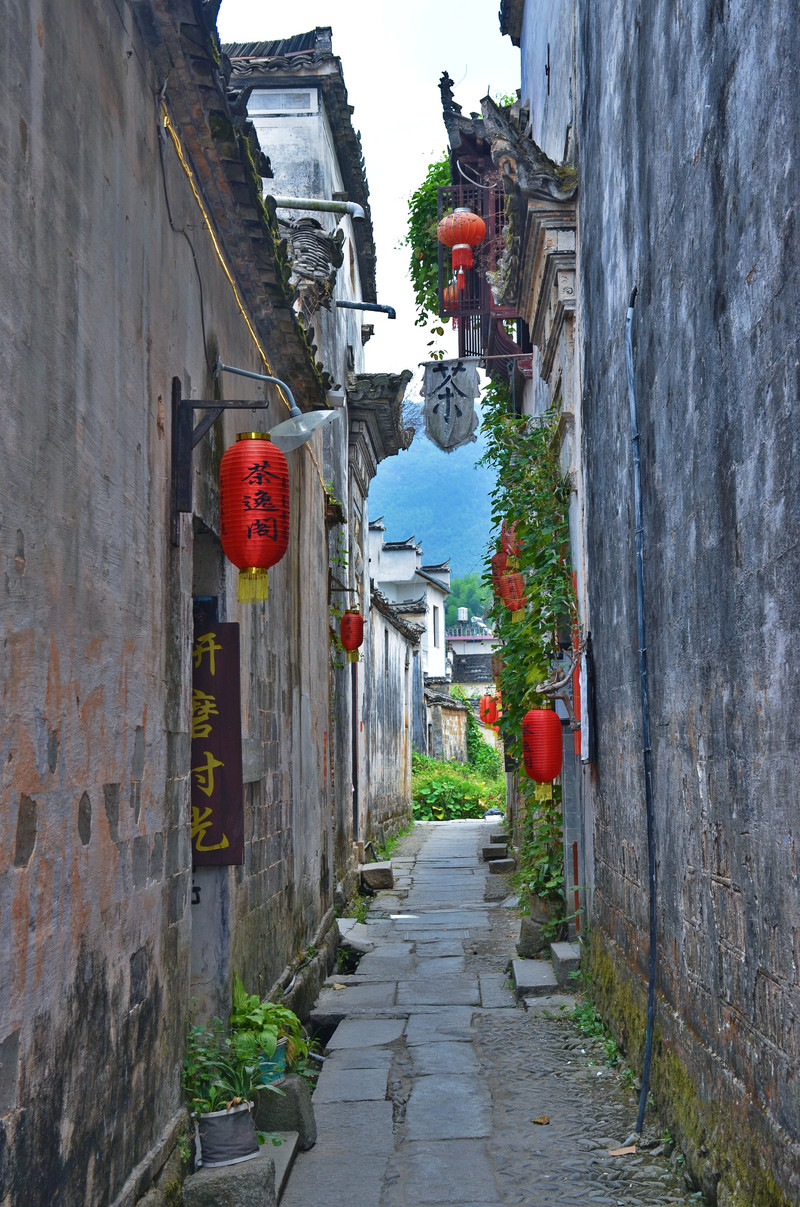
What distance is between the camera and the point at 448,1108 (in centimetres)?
615

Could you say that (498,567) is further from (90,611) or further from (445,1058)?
(90,611)

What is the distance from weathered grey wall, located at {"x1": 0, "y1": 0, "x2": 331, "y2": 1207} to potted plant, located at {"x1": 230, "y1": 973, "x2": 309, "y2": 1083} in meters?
0.74

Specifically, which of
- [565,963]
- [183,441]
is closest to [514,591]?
[565,963]

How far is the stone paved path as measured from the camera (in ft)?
16.3

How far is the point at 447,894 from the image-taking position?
48.9ft

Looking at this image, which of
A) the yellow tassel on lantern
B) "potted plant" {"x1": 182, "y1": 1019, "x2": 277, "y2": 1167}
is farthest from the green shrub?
the yellow tassel on lantern

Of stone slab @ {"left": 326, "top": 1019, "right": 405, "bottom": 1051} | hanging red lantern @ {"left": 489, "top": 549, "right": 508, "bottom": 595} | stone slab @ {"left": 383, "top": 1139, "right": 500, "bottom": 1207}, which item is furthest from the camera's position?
hanging red lantern @ {"left": 489, "top": 549, "right": 508, "bottom": 595}

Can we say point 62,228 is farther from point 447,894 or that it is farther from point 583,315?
point 447,894

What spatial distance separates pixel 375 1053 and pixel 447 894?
767 cm

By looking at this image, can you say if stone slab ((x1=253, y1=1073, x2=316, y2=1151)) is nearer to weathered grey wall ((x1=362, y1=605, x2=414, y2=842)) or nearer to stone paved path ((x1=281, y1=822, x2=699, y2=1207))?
stone paved path ((x1=281, y1=822, x2=699, y2=1207))

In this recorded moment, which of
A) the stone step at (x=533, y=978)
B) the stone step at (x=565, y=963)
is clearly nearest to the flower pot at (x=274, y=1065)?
the stone step at (x=533, y=978)

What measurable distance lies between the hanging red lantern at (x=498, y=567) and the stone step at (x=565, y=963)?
4.69 meters

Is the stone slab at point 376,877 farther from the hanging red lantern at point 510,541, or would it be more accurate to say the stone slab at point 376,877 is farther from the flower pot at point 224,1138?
the flower pot at point 224,1138

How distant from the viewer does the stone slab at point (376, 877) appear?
15.2 metres
